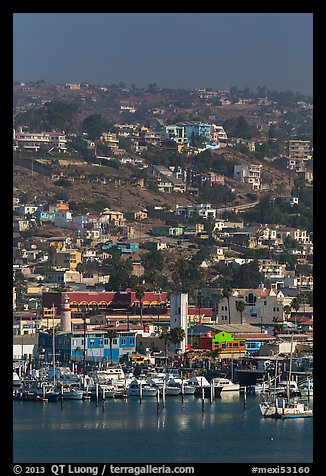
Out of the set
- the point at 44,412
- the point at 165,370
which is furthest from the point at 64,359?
the point at 44,412

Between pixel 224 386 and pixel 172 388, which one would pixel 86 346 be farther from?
pixel 224 386

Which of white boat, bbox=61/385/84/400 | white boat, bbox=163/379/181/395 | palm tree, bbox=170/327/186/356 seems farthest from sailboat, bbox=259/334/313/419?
palm tree, bbox=170/327/186/356

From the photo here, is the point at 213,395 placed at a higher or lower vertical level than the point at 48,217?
lower

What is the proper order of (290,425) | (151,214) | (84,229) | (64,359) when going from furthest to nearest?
(151,214) → (84,229) → (64,359) → (290,425)

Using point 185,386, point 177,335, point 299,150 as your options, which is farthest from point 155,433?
point 299,150

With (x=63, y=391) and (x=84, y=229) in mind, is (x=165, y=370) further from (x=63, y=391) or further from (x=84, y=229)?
(x=84, y=229)

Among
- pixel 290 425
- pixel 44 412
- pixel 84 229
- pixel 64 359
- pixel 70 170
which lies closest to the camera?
pixel 290 425

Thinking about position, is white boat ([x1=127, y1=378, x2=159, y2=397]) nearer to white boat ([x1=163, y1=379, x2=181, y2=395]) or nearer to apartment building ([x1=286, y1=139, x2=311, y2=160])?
white boat ([x1=163, y1=379, x2=181, y2=395])
